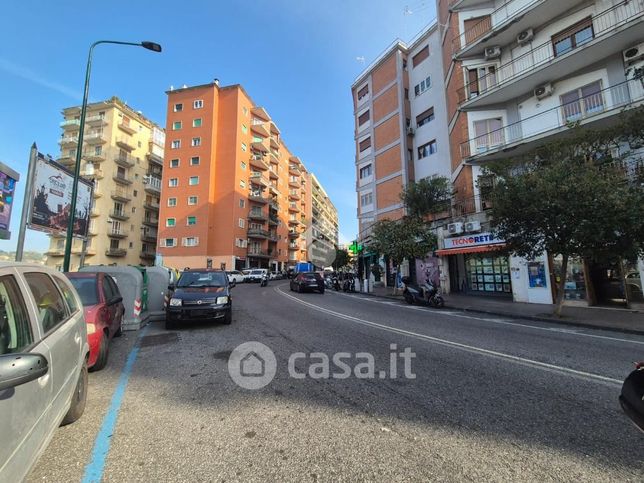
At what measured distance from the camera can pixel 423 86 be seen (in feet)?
92.8

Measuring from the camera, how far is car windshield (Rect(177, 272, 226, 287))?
957cm

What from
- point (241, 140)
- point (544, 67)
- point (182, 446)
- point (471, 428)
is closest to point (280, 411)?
point (182, 446)

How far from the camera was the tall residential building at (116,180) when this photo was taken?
45450mm

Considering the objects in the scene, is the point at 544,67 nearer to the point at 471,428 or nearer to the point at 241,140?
the point at 471,428

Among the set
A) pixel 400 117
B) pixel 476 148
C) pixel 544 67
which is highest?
pixel 400 117

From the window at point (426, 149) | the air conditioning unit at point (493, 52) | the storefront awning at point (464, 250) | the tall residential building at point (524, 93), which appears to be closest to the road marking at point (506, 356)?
the tall residential building at point (524, 93)

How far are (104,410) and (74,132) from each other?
2429 inches

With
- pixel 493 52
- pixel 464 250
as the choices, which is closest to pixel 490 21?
pixel 493 52

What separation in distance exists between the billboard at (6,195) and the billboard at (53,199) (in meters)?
0.78

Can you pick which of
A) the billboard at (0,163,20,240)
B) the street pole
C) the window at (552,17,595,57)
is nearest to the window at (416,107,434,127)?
the window at (552,17,595,57)

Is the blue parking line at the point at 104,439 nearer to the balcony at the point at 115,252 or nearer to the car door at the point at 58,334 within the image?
the car door at the point at 58,334

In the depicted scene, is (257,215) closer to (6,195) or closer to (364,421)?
(6,195)

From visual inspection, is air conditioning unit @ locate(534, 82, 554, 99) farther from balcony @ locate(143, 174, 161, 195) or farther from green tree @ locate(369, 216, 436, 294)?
balcony @ locate(143, 174, 161, 195)

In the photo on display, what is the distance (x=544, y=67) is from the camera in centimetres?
1551
